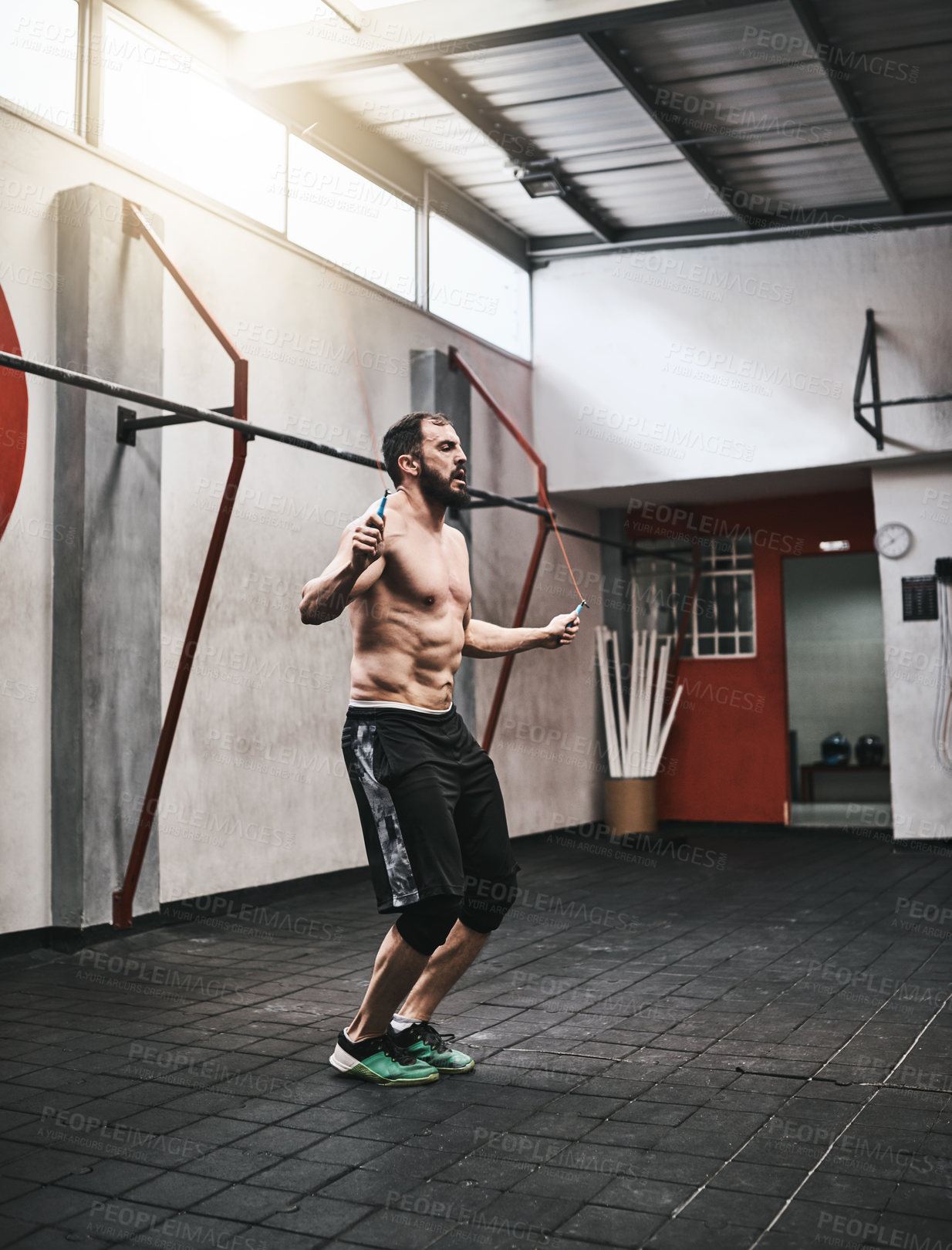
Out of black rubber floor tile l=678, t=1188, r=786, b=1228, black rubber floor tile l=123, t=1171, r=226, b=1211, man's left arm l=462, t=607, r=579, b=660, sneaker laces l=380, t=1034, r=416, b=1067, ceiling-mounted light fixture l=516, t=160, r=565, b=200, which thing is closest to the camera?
black rubber floor tile l=678, t=1188, r=786, b=1228

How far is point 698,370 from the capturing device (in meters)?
8.84

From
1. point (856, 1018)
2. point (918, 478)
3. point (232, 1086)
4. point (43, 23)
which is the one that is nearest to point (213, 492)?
point (43, 23)

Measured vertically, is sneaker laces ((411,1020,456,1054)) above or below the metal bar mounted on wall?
below

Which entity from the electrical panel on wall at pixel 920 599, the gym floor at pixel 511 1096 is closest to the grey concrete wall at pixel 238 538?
the gym floor at pixel 511 1096

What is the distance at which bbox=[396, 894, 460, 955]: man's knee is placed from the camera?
3.09 m

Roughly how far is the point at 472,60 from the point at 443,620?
4338mm

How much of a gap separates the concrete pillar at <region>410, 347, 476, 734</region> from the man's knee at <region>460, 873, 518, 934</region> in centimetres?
425

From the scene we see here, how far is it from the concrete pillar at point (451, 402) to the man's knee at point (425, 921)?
4.45m

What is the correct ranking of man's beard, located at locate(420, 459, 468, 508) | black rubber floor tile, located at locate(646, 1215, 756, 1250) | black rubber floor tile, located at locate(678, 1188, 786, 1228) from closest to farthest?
black rubber floor tile, located at locate(646, 1215, 756, 1250) → black rubber floor tile, located at locate(678, 1188, 786, 1228) → man's beard, located at locate(420, 459, 468, 508)

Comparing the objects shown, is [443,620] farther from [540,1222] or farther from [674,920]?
[674,920]

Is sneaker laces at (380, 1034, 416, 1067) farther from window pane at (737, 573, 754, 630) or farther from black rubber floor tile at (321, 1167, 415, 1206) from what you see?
window pane at (737, 573, 754, 630)

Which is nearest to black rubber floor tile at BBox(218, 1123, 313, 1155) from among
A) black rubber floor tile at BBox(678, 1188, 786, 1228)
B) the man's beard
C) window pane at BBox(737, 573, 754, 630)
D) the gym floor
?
the gym floor

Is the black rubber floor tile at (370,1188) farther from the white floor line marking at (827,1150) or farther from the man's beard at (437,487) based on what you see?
the man's beard at (437,487)

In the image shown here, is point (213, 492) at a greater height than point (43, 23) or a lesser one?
lesser
